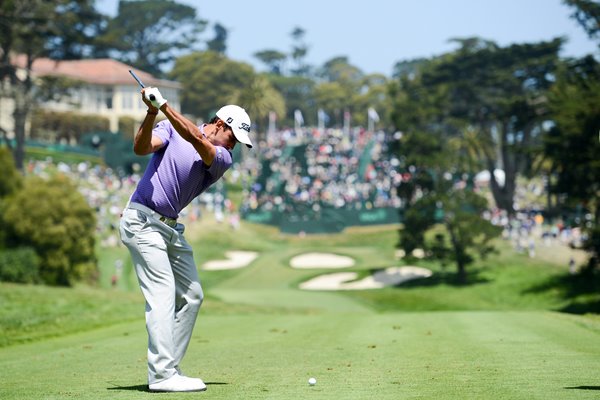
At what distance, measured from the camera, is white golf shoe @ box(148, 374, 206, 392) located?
8.46m

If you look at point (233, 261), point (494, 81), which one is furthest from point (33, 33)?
point (494, 81)

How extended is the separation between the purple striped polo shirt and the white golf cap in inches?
7.1

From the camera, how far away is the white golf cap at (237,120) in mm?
8867

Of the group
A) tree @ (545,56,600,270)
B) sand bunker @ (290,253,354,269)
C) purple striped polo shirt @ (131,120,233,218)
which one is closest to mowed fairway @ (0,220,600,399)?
purple striped polo shirt @ (131,120,233,218)

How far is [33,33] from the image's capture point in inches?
2413

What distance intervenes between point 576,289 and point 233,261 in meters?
26.8

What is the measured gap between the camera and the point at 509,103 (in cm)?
5541

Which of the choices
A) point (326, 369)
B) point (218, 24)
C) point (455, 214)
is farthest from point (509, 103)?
point (218, 24)

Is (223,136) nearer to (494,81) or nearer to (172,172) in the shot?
(172,172)

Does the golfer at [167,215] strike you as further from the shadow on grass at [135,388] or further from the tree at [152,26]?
the tree at [152,26]

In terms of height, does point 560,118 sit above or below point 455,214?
above

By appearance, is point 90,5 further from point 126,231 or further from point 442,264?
point 126,231

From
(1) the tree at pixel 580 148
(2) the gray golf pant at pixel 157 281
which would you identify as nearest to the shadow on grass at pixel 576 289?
(1) the tree at pixel 580 148

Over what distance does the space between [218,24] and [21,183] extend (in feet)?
419
